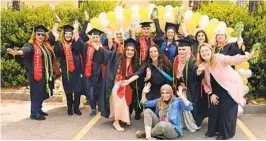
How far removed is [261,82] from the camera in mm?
8766

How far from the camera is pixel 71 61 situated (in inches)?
309

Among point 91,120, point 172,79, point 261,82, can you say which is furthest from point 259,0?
point 91,120

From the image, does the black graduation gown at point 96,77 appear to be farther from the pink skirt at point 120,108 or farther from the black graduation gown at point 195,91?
the black graduation gown at point 195,91

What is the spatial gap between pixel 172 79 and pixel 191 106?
633mm

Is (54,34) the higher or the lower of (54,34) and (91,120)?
the higher

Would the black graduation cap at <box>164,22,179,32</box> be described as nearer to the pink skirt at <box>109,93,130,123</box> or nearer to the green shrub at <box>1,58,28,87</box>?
the pink skirt at <box>109,93,130,123</box>

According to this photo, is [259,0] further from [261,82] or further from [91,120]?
[91,120]

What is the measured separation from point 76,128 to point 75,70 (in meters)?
1.14

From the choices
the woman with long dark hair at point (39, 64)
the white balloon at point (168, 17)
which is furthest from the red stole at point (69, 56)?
the white balloon at point (168, 17)

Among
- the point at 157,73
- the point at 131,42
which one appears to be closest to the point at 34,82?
the point at 131,42

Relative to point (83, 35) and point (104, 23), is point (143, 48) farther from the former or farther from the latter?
point (83, 35)

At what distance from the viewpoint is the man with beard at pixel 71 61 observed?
7766mm

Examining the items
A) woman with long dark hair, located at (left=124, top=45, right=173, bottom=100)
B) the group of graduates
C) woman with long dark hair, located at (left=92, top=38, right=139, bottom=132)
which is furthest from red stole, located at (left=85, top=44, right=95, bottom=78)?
woman with long dark hair, located at (left=124, top=45, right=173, bottom=100)

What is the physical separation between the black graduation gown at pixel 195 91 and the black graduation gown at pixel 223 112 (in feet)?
0.80
